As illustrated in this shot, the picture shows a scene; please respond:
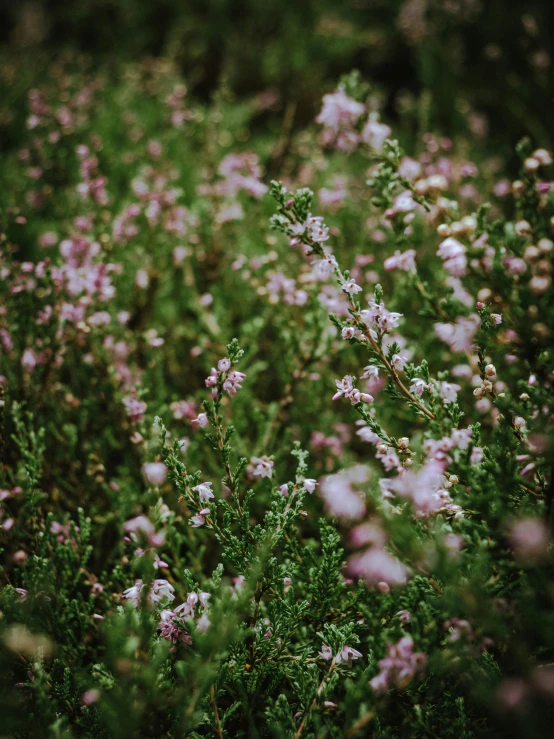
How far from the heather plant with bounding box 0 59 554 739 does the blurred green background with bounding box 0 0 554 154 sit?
140cm

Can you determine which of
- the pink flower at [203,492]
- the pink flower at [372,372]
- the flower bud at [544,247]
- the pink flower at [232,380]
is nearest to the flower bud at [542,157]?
the flower bud at [544,247]

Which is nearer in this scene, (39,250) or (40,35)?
(39,250)

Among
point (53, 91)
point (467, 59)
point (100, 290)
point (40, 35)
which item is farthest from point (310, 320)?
point (40, 35)

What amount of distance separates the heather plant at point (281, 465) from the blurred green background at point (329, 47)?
4.61 feet

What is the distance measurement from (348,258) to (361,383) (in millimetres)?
716

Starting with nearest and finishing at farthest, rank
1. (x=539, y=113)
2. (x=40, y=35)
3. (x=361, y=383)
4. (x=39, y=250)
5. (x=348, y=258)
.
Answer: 1. (x=361, y=383)
2. (x=348, y=258)
3. (x=39, y=250)
4. (x=539, y=113)
5. (x=40, y=35)

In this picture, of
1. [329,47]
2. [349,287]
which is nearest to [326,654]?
[349,287]

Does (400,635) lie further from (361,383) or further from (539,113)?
(539,113)

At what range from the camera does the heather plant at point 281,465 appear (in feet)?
3.34

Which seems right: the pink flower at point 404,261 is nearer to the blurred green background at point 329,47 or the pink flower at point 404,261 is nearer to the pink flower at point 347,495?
the pink flower at point 347,495

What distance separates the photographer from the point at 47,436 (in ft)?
7.02

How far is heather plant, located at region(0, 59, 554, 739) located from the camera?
1.02 m

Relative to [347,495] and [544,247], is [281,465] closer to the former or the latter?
[347,495]

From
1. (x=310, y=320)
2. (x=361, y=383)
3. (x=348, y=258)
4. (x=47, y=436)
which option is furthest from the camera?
(x=348, y=258)
